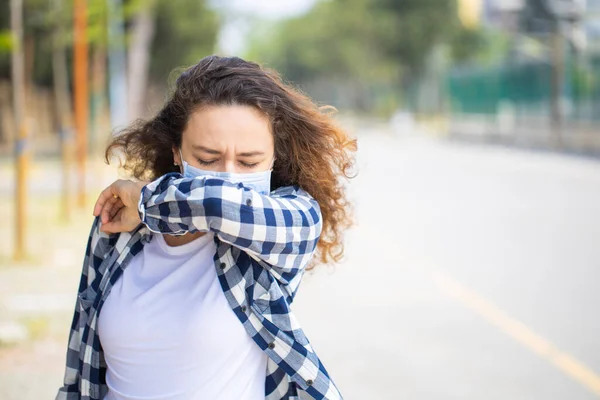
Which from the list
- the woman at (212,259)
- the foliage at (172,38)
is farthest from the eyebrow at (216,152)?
the foliage at (172,38)

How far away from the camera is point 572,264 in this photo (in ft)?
31.0

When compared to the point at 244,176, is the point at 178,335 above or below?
below

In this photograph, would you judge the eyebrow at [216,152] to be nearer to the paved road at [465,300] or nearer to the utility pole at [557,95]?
the paved road at [465,300]

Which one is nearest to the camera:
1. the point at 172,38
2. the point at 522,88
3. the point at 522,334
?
the point at 522,334

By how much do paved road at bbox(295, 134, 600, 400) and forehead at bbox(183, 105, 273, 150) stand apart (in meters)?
1.36

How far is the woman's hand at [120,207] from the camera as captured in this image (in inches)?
91.4

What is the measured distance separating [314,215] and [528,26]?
3678 cm

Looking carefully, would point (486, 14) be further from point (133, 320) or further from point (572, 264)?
point (133, 320)

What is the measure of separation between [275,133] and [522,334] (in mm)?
4966

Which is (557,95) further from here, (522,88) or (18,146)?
(18,146)

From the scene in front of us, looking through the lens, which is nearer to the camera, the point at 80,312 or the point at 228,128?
the point at 228,128

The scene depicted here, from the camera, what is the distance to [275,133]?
236 centimetres

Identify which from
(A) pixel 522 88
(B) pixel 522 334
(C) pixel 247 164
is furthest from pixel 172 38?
(C) pixel 247 164

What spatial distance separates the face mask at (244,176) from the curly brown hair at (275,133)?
0.12 m
